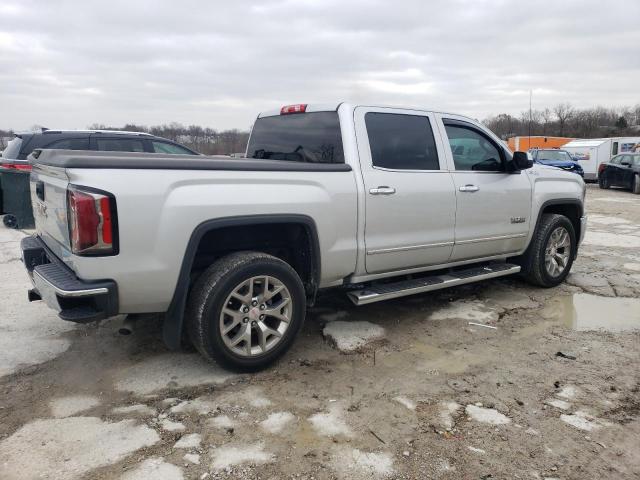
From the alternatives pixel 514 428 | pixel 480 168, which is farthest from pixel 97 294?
pixel 480 168

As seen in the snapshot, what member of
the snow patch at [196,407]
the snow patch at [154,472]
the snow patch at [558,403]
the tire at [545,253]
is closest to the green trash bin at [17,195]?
the snow patch at [196,407]

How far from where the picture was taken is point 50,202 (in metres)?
3.54

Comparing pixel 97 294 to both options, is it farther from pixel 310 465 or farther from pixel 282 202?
pixel 310 465

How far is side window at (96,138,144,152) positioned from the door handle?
→ 254 inches

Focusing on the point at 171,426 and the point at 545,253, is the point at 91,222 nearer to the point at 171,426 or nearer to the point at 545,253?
the point at 171,426

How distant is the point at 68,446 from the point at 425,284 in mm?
2937

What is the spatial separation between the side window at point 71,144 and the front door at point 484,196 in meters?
6.55

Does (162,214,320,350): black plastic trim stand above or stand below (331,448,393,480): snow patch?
above

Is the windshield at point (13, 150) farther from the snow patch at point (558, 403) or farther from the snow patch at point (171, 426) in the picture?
the snow patch at point (558, 403)

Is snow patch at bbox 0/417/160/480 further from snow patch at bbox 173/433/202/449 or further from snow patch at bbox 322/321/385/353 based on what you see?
snow patch at bbox 322/321/385/353

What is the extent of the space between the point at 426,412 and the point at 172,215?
76.5 inches

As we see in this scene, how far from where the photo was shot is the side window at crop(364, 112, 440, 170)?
4.29m

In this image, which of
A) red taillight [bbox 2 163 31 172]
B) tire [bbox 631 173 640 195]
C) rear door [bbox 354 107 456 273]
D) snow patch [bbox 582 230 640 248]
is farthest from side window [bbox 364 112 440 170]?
tire [bbox 631 173 640 195]

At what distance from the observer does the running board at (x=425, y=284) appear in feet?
13.7
